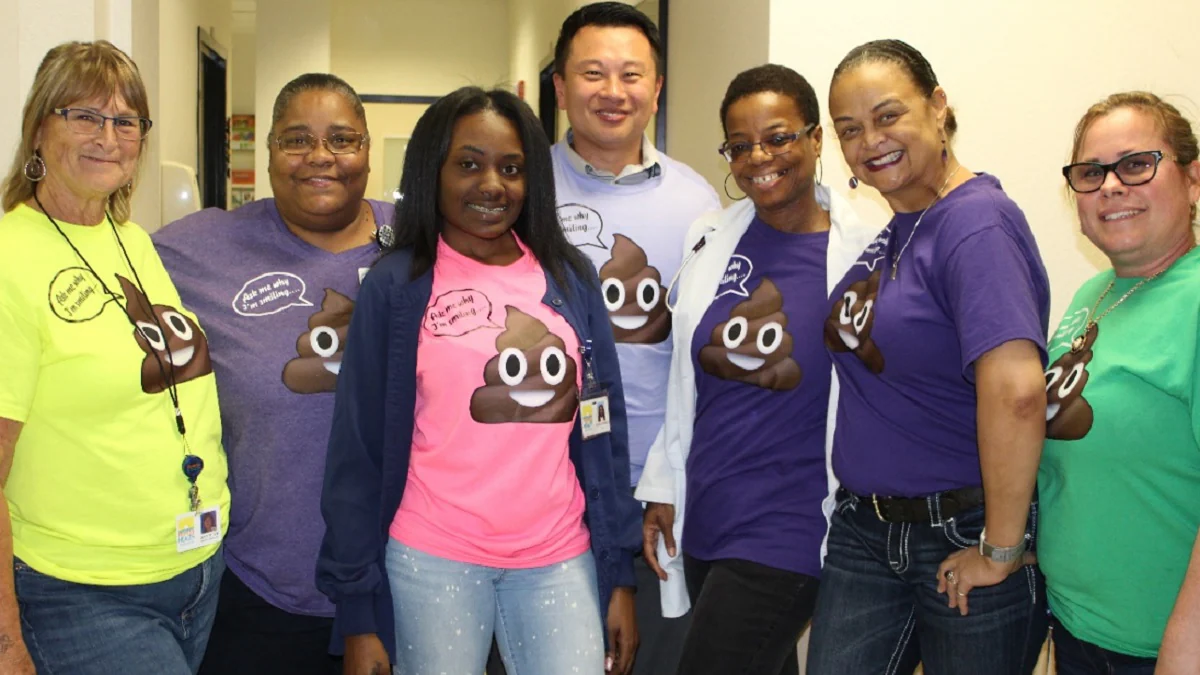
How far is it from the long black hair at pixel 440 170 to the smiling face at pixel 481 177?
2cm

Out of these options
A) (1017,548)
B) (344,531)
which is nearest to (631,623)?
(344,531)

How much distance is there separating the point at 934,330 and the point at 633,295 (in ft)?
2.58

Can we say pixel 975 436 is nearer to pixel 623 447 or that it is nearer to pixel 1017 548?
pixel 1017 548

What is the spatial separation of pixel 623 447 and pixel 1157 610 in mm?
943

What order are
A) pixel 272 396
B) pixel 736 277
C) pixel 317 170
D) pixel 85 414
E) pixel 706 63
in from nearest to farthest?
pixel 85 414, pixel 272 396, pixel 317 170, pixel 736 277, pixel 706 63

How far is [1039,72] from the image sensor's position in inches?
123

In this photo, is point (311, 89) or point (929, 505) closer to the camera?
point (929, 505)

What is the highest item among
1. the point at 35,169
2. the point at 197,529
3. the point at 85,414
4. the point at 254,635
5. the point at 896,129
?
the point at 896,129

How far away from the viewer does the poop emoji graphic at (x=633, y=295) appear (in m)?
2.26

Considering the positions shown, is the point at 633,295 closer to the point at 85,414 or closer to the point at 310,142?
the point at 310,142

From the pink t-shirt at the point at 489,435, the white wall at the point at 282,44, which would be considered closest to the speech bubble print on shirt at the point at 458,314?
the pink t-shirt at the point at 489,435

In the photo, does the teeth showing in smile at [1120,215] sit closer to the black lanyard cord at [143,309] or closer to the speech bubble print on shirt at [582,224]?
the speech bubble print on shirt at [582,224]

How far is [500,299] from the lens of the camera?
179cm

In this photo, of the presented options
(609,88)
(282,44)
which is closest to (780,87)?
(609,88)
